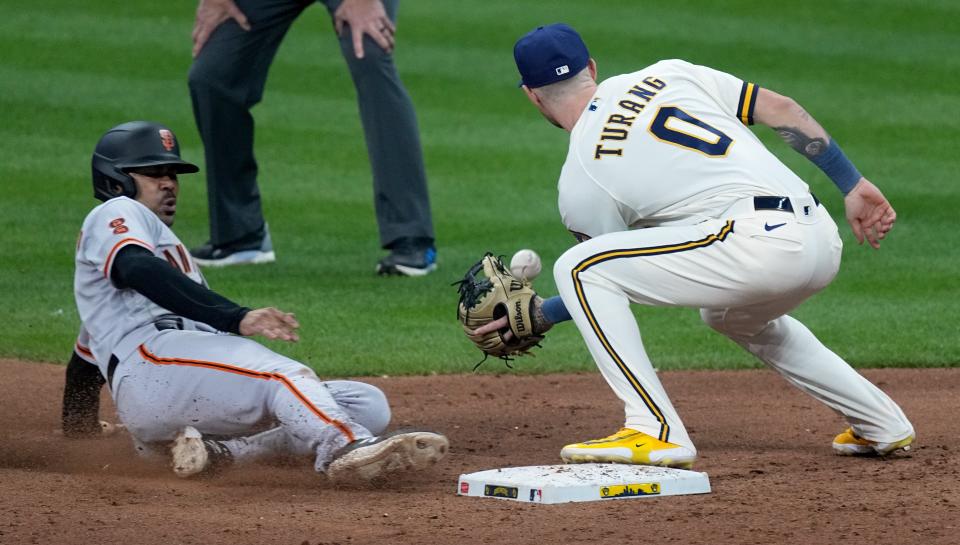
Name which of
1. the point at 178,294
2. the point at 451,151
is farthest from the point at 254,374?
the point at 451,151

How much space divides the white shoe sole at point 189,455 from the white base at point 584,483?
31.4 inches

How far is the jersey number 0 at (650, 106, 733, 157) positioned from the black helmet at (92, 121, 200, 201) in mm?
1585

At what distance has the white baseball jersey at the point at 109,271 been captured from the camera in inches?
180

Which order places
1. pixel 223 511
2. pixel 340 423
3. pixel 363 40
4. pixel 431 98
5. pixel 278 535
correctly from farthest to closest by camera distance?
pixel 431 98, pixel 363 40, pixel 340 423, pixel 223 511, pixel 278 535

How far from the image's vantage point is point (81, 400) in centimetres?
519

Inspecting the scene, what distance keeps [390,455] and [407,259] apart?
4130 mm

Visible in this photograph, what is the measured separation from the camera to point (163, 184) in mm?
4859

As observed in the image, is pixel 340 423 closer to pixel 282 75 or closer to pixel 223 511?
pixel 223 511

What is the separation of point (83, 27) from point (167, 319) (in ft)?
32.8

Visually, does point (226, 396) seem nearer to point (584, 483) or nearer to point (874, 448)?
point (584, 483)

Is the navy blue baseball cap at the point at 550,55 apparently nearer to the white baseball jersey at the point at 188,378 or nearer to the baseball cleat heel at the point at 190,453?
the white baseball jersey at the point at 188,378

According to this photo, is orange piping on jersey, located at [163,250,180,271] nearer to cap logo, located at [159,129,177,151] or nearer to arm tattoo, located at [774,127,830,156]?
cap logo, located at [159,129,177,151]

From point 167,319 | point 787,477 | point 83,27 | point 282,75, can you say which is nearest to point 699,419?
point 787,477

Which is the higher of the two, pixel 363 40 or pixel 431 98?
pixel 363 40
